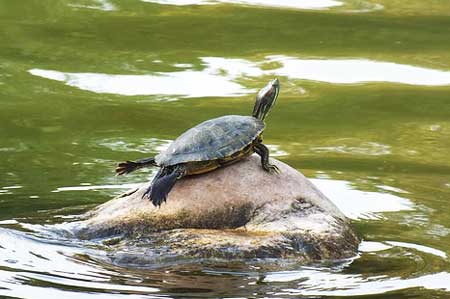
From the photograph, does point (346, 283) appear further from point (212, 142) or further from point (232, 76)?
point (232, 76)

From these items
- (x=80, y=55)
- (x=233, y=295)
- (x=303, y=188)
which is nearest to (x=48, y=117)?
(x=80, y=55)

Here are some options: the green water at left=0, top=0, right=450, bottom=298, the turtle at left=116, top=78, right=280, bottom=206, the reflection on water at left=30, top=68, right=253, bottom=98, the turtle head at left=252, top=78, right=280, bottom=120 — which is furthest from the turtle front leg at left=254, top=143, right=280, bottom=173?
the reflection on water at left=30, top=68, right=253, bottom=98

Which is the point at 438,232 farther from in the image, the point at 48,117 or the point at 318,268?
the point at 48,117

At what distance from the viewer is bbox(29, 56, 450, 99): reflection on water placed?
9.41 metres

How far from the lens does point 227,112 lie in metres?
8.70

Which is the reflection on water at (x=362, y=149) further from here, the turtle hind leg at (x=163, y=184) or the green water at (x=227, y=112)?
the turtle hind leg at (x=163, y=184)

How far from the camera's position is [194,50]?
405 inches

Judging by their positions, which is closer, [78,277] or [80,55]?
[78,277]

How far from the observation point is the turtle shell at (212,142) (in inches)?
215

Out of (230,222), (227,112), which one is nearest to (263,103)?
(230,222)

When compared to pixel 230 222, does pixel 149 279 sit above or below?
below

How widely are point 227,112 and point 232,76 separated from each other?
1.05 meters

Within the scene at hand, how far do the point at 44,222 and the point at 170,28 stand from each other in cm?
528

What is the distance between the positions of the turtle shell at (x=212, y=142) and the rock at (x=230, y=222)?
0.14 metres
